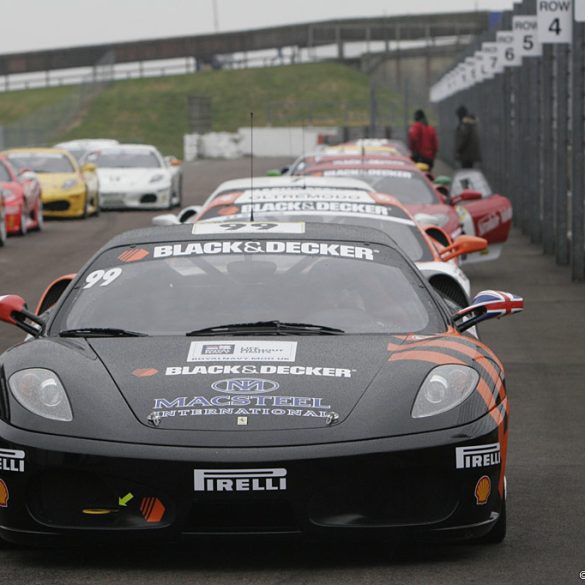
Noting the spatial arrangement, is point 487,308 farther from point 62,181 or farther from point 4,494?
point 62,181

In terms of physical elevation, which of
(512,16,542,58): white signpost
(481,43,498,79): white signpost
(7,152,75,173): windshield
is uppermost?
(512,16,542,58): white signpost

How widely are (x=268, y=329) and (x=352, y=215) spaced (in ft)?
16.9

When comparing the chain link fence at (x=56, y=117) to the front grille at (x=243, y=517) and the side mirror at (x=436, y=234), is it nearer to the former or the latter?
the side mirror at (x=436, y=234)

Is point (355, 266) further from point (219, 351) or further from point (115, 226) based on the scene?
point (115, 226)

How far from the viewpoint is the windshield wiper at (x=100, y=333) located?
21.6ft

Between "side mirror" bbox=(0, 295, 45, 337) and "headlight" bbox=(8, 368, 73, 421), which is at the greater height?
"side mirror" bbox=(0, 295, 45, 337)

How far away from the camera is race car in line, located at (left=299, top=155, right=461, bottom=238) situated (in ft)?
54.2

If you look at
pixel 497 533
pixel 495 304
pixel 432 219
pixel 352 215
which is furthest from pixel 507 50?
pixel 497 533

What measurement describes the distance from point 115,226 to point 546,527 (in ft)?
74.5

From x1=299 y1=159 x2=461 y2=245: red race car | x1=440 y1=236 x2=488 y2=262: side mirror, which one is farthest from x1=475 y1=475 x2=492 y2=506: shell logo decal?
x1=299 y1=159 x2=461 y2=245: red race car

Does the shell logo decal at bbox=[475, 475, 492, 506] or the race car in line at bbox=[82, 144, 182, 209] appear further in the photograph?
the race car in line at bbox=[82, 144, 182, 209]

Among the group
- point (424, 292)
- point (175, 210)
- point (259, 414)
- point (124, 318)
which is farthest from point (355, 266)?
Answer: point (175, 210)

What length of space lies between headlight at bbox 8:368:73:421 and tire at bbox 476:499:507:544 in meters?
1.45

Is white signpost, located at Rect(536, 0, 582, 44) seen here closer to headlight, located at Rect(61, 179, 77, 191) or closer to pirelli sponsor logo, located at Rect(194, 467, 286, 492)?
headlight, located at Rect(61, 179, 77, 191)
